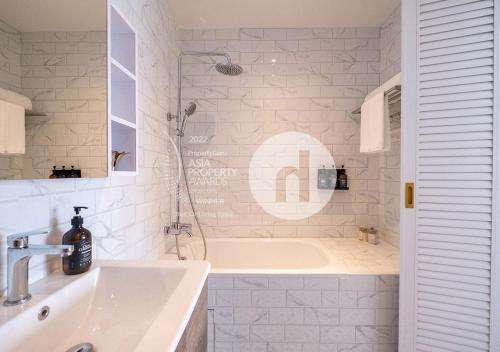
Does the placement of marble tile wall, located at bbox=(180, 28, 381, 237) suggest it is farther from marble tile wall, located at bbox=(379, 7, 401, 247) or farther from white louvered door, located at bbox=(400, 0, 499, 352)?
white louvered door, located at bbox=(400, 0, 499, 352)

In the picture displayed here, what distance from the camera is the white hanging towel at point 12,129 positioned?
600 mm

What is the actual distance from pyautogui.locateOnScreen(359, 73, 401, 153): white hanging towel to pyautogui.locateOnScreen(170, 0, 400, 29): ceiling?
2.66 feet

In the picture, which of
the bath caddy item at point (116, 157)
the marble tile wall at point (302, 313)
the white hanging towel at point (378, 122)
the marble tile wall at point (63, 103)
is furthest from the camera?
the white hanging towel at point (378, 122)

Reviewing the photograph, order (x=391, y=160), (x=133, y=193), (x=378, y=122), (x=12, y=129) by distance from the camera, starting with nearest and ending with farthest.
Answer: (x=12, y=129) < (x=133, y=193) < (x=378, y=122) < (x=391, y=160)

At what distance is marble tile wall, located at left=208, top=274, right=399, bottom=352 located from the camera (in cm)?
152

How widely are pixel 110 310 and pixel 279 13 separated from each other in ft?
7.90

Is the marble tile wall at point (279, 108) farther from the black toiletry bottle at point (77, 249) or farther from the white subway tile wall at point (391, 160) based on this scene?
the black toiletry bottle at point (77, 249)

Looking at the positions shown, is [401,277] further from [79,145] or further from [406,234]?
[79,145]

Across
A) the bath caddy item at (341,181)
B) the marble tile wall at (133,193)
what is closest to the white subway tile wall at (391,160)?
the bath caddy item at (341,181)

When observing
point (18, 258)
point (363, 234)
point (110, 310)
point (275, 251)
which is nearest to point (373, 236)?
point (363, 234)

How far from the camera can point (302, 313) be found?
1.53 meters

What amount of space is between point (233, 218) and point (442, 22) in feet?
6.61

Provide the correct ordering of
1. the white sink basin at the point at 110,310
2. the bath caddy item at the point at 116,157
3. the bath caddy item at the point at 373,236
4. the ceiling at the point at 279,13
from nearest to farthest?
the white sink basin at the point at 110,310 → the bath caddy item at the point at 116,157 → the ceiling at the point at 279,13 → the bath caddy item at the point at 373,236

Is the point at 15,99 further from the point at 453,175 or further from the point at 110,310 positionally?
the point at 453,175
